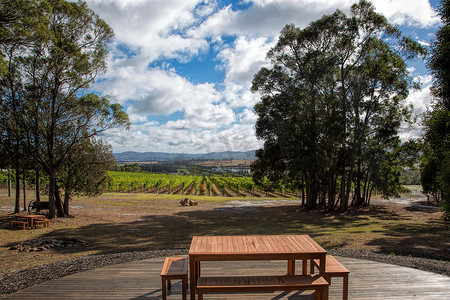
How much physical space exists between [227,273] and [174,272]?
1298 millimetres

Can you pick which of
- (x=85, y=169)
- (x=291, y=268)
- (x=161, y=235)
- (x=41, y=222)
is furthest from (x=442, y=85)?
(x=41, y=222)

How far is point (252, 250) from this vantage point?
3555 millimetres

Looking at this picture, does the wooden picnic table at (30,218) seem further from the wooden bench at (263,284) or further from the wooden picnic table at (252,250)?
the wooden bench at (263,284)

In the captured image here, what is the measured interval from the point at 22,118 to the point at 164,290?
40.7 ft

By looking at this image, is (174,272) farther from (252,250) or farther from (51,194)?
(51,194)

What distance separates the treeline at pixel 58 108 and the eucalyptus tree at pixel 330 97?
1003 cm

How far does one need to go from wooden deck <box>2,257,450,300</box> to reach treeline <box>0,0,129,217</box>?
9818mm

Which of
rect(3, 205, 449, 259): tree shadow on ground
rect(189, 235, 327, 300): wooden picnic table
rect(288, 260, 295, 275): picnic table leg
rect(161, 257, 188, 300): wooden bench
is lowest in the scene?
rect(3, 205, 449, 259): tree shadow on ground

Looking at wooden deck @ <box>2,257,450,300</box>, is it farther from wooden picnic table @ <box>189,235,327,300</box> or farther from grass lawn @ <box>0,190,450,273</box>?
grass lawn @ <box>0,190,450,273</box>

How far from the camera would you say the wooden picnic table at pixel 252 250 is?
3414 mm

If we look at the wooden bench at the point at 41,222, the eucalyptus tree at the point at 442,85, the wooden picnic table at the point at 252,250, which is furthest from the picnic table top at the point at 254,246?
the wooden bench at the point at 41,222

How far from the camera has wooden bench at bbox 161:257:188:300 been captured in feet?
11.8

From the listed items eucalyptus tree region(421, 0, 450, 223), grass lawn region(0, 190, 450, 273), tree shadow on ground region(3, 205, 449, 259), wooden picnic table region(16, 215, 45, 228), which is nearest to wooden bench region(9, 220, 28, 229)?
wooden picnic table region(16, 215, 45, 228)

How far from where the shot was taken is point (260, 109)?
19.9 meters
